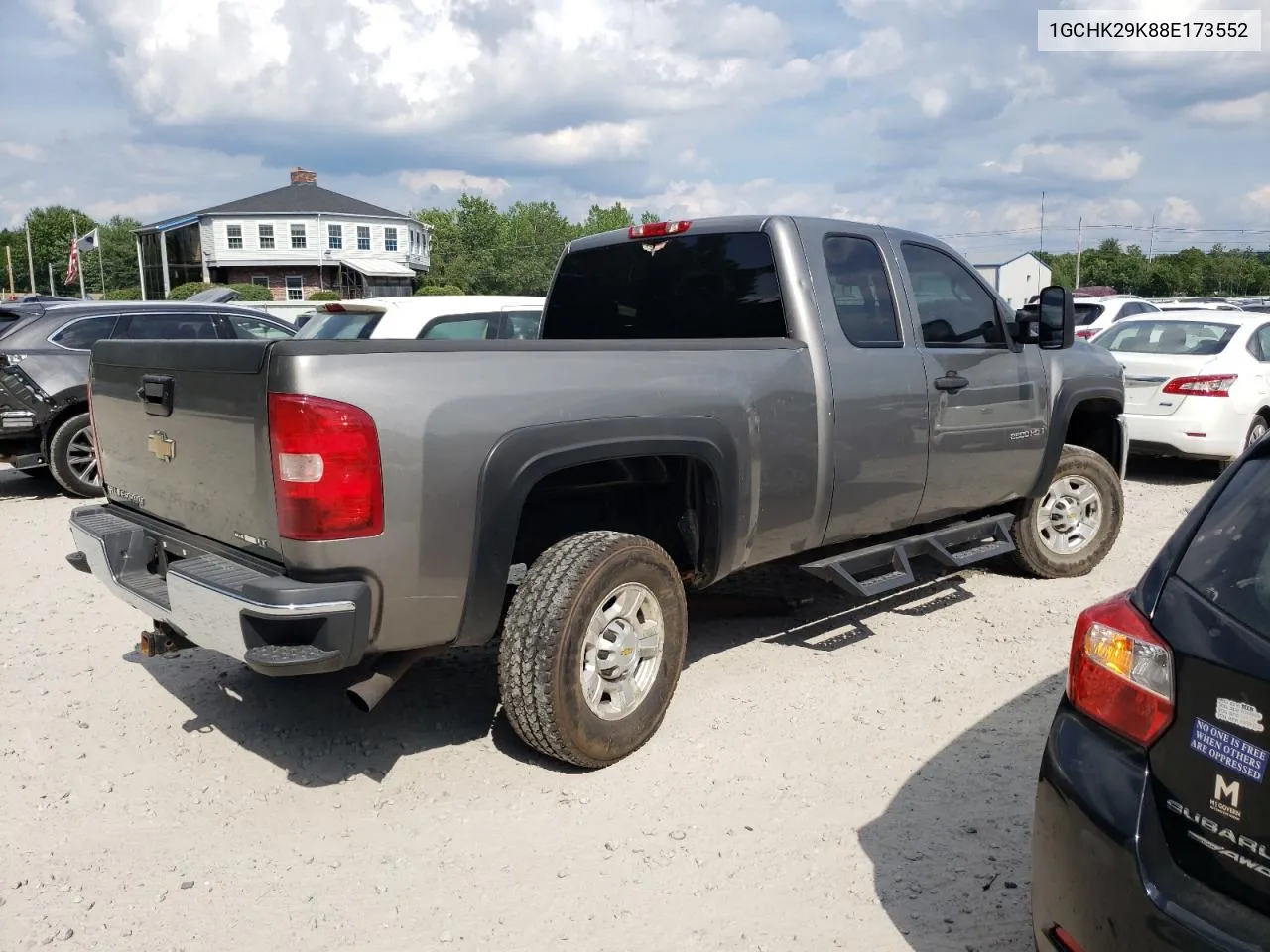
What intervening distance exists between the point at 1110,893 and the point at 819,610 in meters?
3.83

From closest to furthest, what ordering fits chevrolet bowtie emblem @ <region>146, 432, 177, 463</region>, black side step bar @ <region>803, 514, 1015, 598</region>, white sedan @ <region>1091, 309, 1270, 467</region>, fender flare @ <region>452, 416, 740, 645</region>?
fender flare @ <region>452, 416, 740, 645</region> < chevrolet bowtie emblem @ <region>146, 432, 177, 463</region> < black side step bar @ <region>803, 514, 1015, 598</region> < white sedan @ <region>1091, 309, 1270, 467</region>

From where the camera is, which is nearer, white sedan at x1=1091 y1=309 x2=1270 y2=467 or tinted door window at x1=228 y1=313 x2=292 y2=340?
white sedan at x1=1091 y1=309 x2=1270 y2=467

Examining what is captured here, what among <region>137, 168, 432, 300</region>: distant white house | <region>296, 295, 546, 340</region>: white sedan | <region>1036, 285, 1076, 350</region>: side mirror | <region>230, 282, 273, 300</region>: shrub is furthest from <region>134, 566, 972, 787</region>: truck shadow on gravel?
<region>137, 168, 432, 300</region>: distant white house

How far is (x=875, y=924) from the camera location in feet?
10.1

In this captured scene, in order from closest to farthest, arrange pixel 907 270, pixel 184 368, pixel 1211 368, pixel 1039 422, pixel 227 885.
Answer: pixel 227 885 → pixel 184 368 → pixel 907 270 → pixel 1039 422 → pixel 1211 368

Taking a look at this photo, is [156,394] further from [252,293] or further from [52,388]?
[252,293]

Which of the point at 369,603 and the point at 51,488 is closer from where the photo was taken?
the point at 369,603

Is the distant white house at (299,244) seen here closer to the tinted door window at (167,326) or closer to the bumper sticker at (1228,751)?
the tinted door window at (167,326)

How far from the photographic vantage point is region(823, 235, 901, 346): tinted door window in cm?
493

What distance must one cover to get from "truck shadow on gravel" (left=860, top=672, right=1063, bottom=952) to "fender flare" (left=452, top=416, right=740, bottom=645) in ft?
4.87

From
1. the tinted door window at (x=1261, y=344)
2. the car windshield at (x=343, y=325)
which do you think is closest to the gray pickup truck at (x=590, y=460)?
the car windshield at (x=343, y=325)

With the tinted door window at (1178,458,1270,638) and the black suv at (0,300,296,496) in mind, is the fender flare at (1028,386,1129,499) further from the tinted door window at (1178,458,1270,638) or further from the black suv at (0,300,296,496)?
the black suv at (0,300,296,496)

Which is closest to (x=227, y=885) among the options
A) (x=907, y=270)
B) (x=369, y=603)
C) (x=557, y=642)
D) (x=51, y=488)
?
(x=369, y=603)

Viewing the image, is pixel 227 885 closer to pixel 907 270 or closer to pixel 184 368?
pixel 184 368
